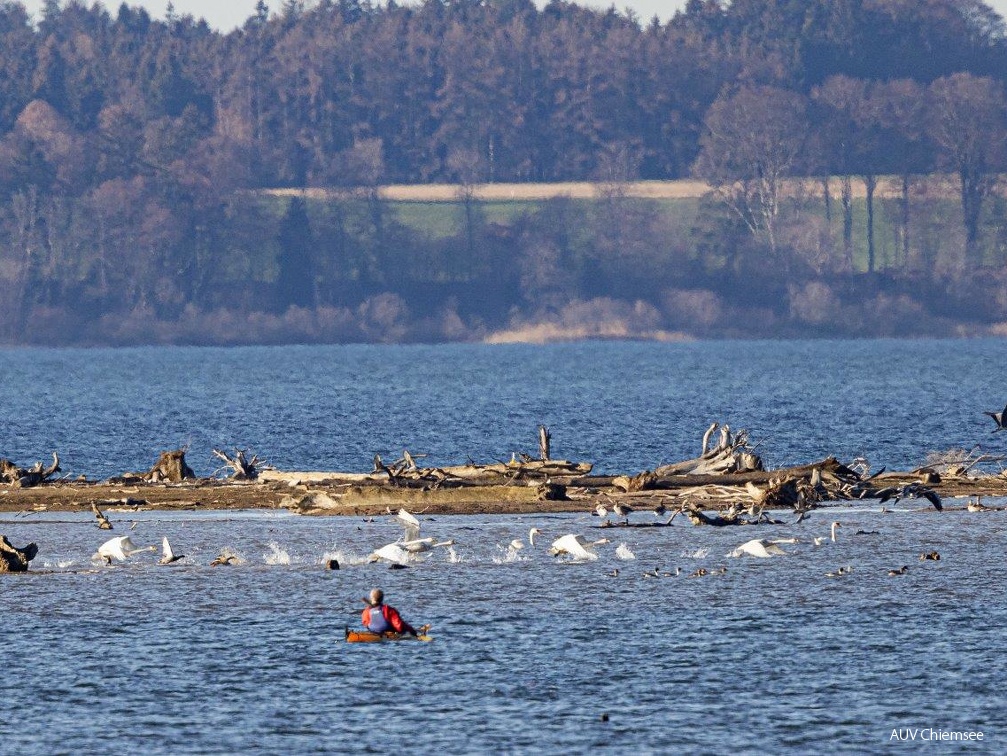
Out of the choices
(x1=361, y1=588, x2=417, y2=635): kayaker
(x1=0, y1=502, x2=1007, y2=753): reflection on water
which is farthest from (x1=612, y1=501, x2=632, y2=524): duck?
(x1=361, y1=588, x2=417, y2=635): kayaker

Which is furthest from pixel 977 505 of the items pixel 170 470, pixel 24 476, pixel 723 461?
pixel 24 476

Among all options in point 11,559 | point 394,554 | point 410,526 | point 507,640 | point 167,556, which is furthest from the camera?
point 410,526

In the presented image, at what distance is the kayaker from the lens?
100ft

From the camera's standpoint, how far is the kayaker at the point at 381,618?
30609 mm

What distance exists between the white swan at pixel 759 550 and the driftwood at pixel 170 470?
16297 millimetres

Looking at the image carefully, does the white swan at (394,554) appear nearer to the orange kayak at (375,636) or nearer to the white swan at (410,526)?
the white swan at (410,526)

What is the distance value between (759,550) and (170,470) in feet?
56.8

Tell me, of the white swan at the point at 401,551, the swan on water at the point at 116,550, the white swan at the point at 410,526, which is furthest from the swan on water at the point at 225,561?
the white swan at the point at 410,526

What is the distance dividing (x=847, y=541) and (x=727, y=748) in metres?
17.7

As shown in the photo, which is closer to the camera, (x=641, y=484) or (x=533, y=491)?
(x=641, y=484)

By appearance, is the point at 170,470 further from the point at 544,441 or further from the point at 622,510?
the point at 622,510

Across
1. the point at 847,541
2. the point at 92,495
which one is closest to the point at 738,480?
the point at 847,541

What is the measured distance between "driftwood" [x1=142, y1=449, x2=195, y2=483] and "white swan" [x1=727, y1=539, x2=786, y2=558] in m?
16.3

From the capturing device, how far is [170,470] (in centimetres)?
5088
